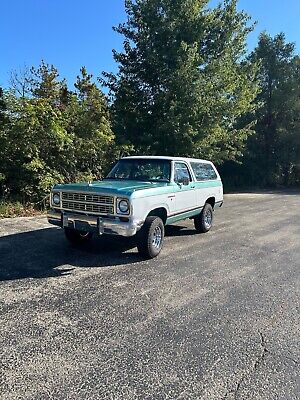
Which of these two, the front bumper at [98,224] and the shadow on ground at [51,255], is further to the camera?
the front bumper at [98,224]

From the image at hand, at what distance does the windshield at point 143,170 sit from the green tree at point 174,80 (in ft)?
24.0

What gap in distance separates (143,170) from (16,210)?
15.6 feet

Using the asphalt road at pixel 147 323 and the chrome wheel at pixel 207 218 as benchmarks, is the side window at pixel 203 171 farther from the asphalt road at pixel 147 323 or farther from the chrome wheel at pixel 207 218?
the asphalt road at pixel 147 323

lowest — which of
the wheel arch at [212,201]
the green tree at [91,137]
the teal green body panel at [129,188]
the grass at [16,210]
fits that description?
the grass at [16,210]

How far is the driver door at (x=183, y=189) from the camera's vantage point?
6910 millimetres

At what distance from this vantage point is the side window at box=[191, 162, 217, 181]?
8.09m

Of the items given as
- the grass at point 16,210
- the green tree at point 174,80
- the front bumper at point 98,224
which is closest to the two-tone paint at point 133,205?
the front bumper at point 98,224

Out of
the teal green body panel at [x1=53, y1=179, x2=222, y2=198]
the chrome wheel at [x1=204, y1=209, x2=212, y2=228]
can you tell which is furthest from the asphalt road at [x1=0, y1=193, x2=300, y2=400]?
the chrome wheel at [x1=204, y1=209, x2=212, y2=228]

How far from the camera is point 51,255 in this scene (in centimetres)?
606

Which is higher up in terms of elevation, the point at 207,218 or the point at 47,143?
the point at 47,143

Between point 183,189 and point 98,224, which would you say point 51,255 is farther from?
point 183,189

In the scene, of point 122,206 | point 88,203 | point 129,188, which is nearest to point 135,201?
point 122,206

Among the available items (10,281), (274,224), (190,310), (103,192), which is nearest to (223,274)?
(190,310)

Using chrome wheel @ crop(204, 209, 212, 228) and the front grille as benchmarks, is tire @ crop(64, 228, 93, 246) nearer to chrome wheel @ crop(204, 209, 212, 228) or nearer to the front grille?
the front grille
